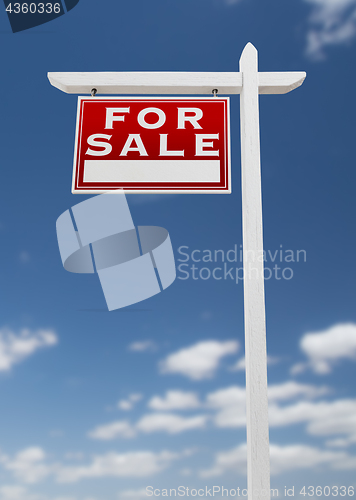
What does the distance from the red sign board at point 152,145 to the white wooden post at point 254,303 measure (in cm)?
Result: 20

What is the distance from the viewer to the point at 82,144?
3.17 meters

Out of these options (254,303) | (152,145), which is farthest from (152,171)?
(254,303)

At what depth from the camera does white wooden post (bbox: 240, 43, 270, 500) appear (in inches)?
99.7

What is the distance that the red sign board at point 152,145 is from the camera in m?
3.09

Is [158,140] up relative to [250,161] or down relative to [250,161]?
up

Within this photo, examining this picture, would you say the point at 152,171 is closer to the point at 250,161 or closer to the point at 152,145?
the point at 152,145

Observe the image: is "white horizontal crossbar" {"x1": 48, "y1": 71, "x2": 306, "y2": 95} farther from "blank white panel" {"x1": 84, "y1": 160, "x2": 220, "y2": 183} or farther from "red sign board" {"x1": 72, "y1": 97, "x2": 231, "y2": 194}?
"blank white panel" {"x1": 84, "y1": 160, "x2": 220, "y2": 183}

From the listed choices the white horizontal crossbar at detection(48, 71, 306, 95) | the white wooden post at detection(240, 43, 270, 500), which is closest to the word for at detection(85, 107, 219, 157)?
the white horizontal crossbar at detection(48, 71, 306, 95)

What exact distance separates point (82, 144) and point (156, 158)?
55 centimetres

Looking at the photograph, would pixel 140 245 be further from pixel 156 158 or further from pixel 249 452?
pixel 249 452

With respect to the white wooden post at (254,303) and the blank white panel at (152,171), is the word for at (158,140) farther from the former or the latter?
the white wooden post at (254,303)

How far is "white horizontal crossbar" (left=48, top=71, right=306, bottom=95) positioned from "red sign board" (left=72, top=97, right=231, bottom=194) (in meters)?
0.09

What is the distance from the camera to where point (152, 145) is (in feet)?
10.3

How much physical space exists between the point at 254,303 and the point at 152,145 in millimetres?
1348
